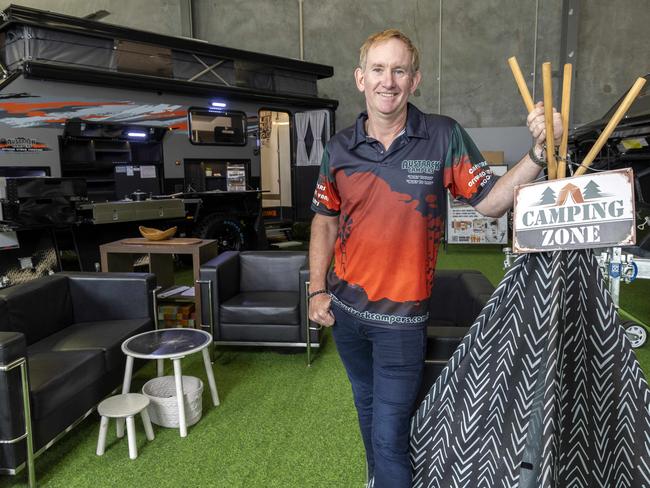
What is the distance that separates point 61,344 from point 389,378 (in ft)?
6.86

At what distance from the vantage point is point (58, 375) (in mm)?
2357

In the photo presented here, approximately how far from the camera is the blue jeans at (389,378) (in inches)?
59.4

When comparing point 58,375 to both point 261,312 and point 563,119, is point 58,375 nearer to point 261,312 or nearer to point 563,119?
point 261,312

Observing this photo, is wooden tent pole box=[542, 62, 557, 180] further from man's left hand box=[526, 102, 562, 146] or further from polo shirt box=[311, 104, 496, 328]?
polo shirt box=[311, 104, 496, 328]

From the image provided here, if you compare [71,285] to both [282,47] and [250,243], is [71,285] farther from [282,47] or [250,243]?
[282,47]

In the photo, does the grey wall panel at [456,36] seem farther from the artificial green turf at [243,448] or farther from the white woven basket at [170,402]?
the white woven basket at [170,402]

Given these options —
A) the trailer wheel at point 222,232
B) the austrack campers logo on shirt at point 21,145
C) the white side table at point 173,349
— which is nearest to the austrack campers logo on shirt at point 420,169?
the white side table at point 173,349

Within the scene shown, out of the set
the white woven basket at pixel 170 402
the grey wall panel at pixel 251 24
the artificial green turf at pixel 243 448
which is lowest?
the artificial green turf at pixel 243 448

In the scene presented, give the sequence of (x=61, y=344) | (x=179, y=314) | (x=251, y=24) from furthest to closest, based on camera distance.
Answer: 1. (x=251, y=24)
2. (x=179, y=314)
3. (x=61, y=344)

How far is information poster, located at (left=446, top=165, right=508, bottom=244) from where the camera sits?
25.2 feet

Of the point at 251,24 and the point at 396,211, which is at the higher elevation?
the point at 251,24

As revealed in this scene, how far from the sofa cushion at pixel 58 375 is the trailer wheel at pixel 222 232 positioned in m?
3.73

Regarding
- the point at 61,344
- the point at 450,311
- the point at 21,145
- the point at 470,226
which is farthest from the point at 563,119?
the point at 470,226

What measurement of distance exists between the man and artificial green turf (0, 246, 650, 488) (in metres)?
0.86
